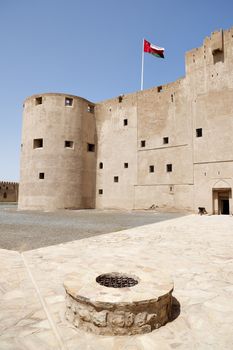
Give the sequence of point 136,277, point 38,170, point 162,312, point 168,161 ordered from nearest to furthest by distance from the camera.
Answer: point 162,312 → point 136,277 → point 168,161 → point 38,170

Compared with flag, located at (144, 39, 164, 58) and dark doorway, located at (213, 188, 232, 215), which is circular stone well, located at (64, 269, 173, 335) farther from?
flag, located at (144, 39, 164, 58)

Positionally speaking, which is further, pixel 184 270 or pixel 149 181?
pixel 149 181

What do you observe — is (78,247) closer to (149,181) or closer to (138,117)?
(149,181)

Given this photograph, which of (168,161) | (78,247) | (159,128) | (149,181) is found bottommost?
(78,247)

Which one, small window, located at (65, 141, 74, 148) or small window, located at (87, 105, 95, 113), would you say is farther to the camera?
small window, located at (87, 105, 95, 113)

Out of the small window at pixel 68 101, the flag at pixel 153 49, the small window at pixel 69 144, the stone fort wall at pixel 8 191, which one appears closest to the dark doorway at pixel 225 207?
the small window at pixel 69 144

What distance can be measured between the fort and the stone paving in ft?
45.2

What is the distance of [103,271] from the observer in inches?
138

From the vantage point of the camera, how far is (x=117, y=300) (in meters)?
2.48

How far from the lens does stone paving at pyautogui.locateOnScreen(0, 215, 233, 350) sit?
2338mm

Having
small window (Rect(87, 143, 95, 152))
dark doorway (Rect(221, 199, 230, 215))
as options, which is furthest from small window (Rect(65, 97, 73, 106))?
dark doorway (Rect(221, 199, 230, 215))

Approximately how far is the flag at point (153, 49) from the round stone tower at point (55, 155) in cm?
816

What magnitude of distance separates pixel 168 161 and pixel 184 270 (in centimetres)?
1758

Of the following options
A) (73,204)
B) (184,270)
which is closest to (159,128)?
(73,204)
